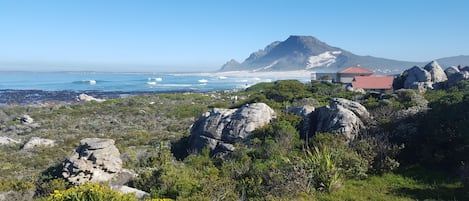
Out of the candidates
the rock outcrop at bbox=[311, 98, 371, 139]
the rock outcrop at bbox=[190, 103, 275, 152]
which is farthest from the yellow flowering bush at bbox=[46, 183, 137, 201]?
the rock outcrop at bbox=[311, 98, 371, 139]

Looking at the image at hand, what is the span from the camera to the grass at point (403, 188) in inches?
319

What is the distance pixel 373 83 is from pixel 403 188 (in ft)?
98.8

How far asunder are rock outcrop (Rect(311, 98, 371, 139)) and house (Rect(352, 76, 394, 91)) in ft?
75.5

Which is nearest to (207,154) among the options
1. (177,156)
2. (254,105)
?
(177,156)

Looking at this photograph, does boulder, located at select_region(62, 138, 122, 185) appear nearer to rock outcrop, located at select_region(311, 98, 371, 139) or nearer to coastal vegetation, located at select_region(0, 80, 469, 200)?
coastal vegetation, located at select_region(0, 80, 469, 200)

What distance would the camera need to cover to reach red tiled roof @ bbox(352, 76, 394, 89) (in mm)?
35969

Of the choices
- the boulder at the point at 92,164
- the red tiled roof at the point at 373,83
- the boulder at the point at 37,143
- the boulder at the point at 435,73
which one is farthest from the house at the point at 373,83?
the boulder at the point at 92,164

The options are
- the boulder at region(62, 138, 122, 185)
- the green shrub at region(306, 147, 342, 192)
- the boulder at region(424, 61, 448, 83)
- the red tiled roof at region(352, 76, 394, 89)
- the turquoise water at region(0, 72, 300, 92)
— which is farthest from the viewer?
the turquoise water at region(0, 72, 300, 92)

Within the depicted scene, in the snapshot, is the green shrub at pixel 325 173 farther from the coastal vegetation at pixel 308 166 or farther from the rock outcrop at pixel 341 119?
the rock outcrop at pixel 341 119

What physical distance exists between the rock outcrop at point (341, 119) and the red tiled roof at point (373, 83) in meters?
23.4

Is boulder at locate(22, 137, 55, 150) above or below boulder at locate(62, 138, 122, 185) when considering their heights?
below

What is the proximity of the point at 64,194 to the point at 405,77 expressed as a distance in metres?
34.1

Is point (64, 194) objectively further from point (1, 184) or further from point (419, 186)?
point (419, 186)

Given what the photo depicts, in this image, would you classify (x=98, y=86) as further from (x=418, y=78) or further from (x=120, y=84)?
(x=418, y=78)
